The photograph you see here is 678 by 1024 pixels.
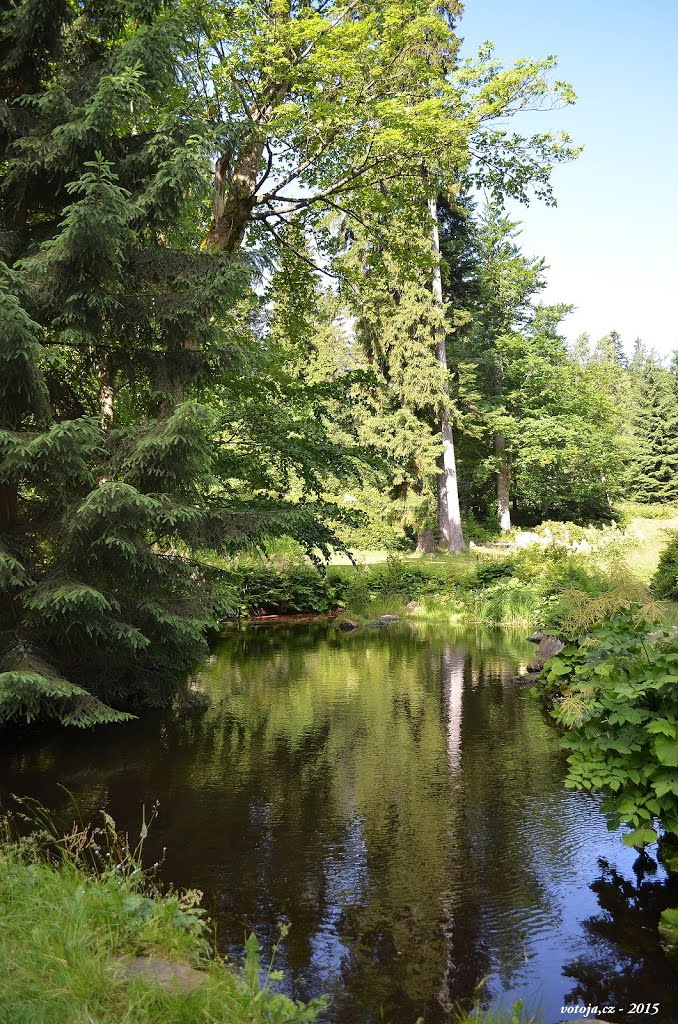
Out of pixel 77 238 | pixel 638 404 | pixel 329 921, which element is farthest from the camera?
pixel 638 404

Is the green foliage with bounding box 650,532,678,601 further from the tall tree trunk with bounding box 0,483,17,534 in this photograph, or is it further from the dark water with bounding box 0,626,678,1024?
the tall tree trunk with bounding box 0,483,17,534

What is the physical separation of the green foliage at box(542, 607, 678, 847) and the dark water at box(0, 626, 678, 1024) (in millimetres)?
643

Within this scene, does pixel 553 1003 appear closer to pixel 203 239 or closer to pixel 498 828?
pixel 498 828

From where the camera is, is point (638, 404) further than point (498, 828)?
Yes

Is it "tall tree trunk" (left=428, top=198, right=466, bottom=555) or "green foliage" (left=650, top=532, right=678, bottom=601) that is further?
"tall tree trunk" (left=428, top=198, right=466, bottom=555)

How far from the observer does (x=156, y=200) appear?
25.9 ft

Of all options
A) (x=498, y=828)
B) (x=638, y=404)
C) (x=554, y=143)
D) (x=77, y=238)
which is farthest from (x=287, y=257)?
(x=638, y=404)

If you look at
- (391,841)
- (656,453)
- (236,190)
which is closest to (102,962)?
(391,841)

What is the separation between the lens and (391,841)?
561 cm

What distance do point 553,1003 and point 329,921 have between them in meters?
1.29

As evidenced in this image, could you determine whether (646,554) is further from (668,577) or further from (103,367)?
(103,367)

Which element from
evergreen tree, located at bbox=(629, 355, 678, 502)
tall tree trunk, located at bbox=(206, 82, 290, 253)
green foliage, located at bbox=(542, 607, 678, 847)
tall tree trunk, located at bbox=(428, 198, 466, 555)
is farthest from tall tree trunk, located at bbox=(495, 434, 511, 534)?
green foliage, located at bbox=(542, 607, 678, 847)

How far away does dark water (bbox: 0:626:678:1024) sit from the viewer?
3912mm

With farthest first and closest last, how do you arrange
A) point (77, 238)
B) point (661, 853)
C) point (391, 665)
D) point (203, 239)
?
point (391, 665), point (203, 239), point (77, 238), point (661, 853)
